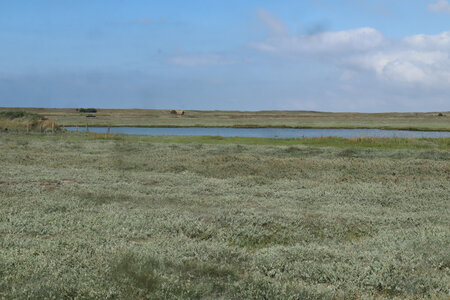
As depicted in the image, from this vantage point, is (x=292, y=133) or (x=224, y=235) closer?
(x=224, y=235)

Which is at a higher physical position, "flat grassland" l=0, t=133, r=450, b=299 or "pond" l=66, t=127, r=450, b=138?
"pond" l=66, t=127, r=450, b=138

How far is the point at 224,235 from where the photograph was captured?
1105cm

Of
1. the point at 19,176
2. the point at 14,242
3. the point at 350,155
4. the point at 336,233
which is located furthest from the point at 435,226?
the point at 350,155

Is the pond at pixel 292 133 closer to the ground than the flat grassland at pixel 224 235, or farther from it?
farther from it

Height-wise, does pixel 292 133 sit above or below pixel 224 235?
above

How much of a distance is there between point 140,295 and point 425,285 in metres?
5.22

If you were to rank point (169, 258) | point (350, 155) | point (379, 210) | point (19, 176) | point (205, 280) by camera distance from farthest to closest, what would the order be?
1. point (350, 155)
2. point (19, 176)
3. point (379, 210)
4. point (169, 258)
5. point (205, 280)

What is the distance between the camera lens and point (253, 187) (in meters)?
19.7

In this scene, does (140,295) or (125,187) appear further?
(125,187)

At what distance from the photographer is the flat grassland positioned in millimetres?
7090

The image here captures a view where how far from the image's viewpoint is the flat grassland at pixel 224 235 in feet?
23.3

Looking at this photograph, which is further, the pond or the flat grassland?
the pond

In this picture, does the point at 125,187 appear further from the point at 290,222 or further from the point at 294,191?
the point at 290,222

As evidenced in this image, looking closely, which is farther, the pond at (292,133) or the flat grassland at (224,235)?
the pond at (292,133)
